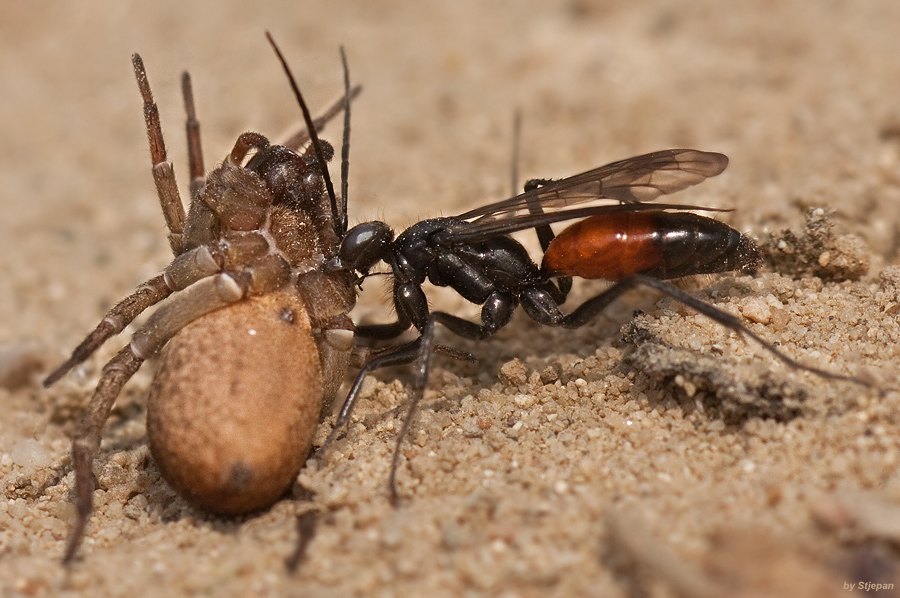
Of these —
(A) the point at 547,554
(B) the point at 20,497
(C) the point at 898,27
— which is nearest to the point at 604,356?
(A) the point at 547,554

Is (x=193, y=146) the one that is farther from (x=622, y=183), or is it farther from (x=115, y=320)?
(x=622, y=183)

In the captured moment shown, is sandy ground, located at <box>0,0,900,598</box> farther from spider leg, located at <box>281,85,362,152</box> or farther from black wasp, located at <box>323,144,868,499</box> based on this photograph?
spider leg, located at <box>281,85,362,152</box>

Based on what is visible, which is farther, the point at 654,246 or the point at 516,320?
the point at 516,320

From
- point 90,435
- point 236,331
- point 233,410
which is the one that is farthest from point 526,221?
point 90,435

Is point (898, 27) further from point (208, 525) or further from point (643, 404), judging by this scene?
point (208, 525)

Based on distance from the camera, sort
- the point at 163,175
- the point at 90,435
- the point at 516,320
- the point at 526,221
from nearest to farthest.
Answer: the point at 90,435
the point at 526,221
the point at 163,175
the point at 516,320

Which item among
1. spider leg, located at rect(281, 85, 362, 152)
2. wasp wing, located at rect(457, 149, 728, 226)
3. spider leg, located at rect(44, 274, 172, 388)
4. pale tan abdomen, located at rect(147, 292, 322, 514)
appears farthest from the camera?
spider leg, located at rect(281, 85, 362, 152)

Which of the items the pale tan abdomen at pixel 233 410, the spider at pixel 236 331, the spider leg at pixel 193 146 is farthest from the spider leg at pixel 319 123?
the pale tan abdomen at pixel 233 410

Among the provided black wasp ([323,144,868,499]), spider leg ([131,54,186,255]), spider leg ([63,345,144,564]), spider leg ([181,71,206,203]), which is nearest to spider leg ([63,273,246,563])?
spider leg ([63,345,144,564])
